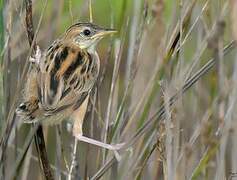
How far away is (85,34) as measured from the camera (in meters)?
4.33

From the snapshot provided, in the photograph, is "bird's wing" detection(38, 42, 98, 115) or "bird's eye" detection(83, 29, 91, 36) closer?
"bird's wing" detection(38, 42, 98, 115)

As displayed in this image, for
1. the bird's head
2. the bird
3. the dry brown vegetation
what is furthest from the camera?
the bird's head

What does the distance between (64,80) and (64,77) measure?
2 centimetres

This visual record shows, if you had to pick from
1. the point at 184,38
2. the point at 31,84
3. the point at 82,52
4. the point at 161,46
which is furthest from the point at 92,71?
the point at 161,46

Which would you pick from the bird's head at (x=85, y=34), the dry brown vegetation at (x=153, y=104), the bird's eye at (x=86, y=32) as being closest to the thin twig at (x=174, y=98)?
the dry brown vegetation at (x=153, y=104)

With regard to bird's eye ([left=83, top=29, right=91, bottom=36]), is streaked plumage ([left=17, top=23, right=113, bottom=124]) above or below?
below

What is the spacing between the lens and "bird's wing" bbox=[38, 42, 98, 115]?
3680mm

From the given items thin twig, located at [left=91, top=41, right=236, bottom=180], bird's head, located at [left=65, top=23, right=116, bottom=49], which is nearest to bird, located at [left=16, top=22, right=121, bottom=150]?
bird's head, located at [left=65, top=23, right=116, bottom=49]

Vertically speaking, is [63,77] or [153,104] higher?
[63,77]

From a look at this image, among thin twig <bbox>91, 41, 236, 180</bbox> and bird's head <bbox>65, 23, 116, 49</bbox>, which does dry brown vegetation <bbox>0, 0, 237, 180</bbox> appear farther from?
bird's head <bbox>65, 23, 116, 49</bbox>

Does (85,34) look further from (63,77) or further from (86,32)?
(63,77)

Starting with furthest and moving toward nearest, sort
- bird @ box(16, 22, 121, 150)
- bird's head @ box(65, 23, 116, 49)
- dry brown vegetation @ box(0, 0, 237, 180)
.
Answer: bird's head @ box(65, 23, 116, 49)
bird @ box(16, 22, 121, 150)
dry brown vegetation @ box(0, 0, 237, 180)

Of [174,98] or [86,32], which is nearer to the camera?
[174,98]

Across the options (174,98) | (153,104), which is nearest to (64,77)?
(153,104)
